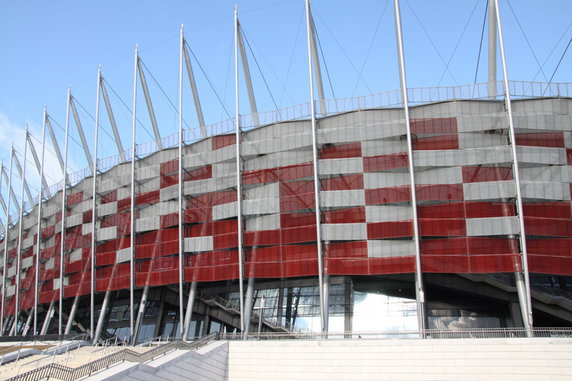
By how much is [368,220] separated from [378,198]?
74.8 inches

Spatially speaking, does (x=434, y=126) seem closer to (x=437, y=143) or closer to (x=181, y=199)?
(x=437, y=143)

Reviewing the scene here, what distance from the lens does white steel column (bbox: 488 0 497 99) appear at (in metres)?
48.5

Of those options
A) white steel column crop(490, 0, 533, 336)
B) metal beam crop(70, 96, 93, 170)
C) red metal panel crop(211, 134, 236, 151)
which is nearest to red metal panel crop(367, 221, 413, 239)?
white steel column crop(490, 0, 533, 336)

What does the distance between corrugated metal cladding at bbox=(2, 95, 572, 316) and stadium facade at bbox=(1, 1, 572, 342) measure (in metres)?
0.11

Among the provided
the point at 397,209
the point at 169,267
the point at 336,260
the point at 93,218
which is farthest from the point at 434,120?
the point at 93,218

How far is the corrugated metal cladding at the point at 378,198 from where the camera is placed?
45031mm

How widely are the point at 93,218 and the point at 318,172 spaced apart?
25.8 m

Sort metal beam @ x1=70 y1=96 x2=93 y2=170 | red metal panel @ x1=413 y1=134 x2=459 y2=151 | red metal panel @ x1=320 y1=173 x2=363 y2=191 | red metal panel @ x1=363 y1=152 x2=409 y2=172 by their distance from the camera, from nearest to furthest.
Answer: red metal panel @ x1=413 y1=134 x2=459 y2=151 → red metal panel @ x1=363 y1=152 x2=409 y2=172 → red metal panel @ x1=320 y1=173 x2=363 y2=191 → metal beam @ x1=70 y1=96 x2=93 y2=170

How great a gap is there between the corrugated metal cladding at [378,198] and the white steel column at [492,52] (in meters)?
2.61

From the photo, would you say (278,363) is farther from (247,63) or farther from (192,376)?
(247,63)

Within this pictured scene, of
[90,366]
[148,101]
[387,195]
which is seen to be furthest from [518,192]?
[148,101]

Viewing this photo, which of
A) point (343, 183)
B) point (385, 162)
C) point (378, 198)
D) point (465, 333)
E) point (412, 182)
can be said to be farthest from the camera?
point (343, 183)

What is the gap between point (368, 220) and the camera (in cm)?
4722

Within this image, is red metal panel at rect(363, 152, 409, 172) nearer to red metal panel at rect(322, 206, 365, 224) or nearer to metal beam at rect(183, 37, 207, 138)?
red metal panel at rect(322, 206, 365, 224)
